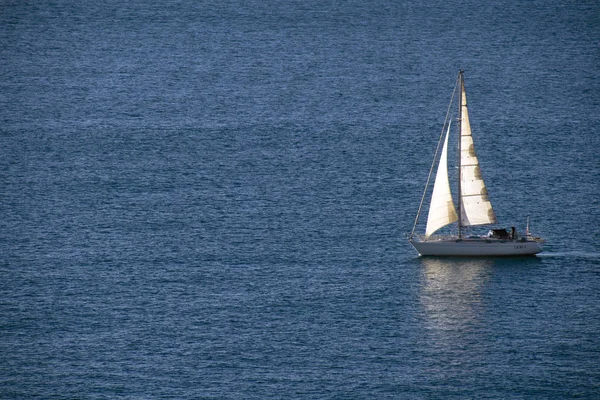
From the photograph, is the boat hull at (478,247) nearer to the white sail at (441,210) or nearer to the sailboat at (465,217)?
the sailboat at (465,217)

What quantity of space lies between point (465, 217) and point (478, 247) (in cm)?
387

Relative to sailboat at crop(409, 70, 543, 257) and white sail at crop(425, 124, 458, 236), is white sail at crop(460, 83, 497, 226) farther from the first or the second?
white sail at crop(425, 124, 458, 236)

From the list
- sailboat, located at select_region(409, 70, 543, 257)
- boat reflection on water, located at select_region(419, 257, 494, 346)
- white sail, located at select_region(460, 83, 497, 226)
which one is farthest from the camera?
white sail, located at select_region(460, 83, 497, 226)

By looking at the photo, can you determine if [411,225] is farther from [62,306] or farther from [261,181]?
[62,306]

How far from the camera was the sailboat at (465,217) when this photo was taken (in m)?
170

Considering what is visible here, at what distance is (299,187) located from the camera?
19638 cm

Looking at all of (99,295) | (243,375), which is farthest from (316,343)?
(99,295)

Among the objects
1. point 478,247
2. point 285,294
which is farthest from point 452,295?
point 285,294

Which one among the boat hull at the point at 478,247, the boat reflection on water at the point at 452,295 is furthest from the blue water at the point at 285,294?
the boat hull at the point at 478,247

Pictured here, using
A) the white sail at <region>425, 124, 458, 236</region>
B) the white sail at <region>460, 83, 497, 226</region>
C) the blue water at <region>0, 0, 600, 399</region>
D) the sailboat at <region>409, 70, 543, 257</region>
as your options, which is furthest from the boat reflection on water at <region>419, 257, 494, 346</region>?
the white sail at <region>460, 83, 497, 226</region>

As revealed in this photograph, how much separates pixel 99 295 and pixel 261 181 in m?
37.7

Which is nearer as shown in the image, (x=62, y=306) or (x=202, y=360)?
(x=202, y=360)

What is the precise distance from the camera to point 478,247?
170375mm

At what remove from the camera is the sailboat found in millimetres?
170375
